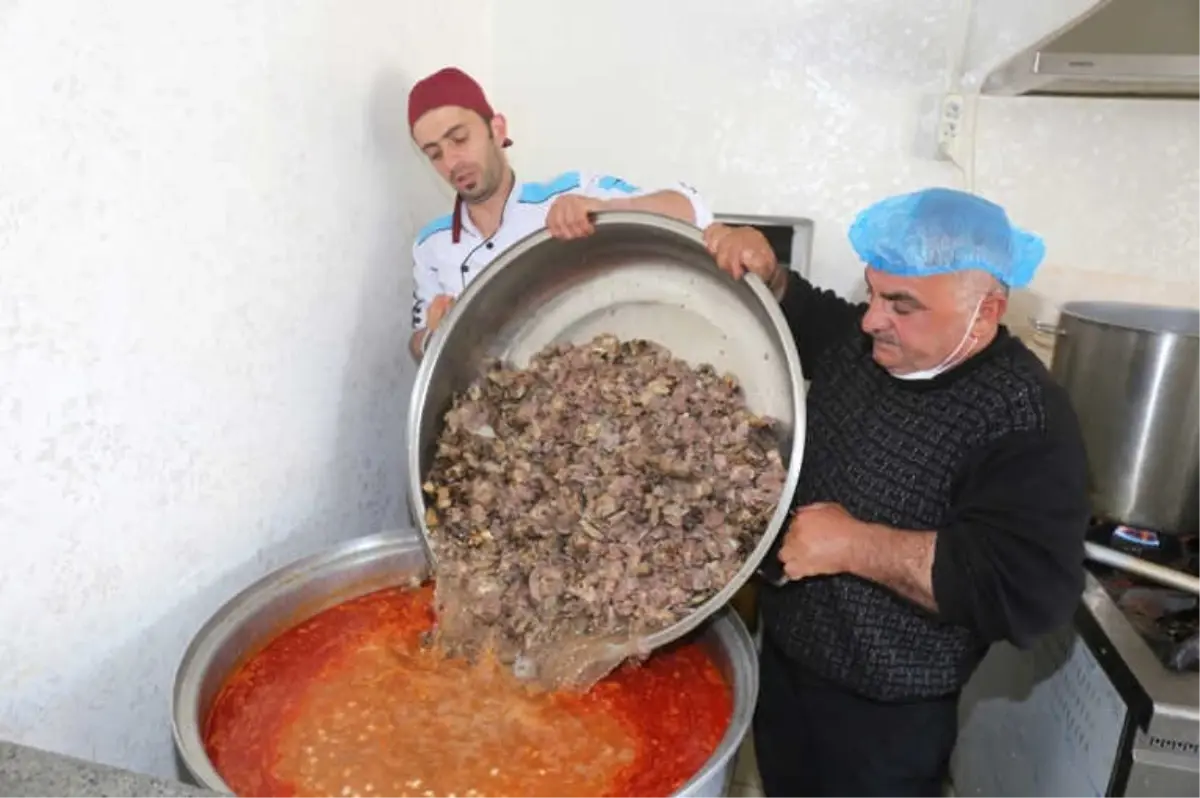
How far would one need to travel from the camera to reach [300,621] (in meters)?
1.42

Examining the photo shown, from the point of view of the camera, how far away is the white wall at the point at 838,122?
6.20 feet

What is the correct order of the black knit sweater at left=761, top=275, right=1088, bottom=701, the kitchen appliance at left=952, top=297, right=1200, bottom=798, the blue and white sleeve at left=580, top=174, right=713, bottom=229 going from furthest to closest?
the blue and white sleeve at left=580, top=174, right=713, bottom=229 < the kitchen appliance at left=952, top=297, right=1200, bottom=798 < the black knit sweater at left=761, top=275, right=1088, bottom=701

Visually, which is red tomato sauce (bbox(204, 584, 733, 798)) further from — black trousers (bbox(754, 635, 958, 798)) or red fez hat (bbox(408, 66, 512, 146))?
red fez hat (bbox(408, 66, 512, 146))

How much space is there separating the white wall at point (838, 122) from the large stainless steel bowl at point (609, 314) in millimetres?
626

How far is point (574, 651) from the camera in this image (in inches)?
51.4

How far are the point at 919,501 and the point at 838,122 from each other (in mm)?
993

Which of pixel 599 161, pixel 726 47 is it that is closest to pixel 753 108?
pixel 726 47

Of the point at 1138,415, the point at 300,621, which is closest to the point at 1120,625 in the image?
the point at 1138,415

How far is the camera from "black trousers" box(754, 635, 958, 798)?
1388 millimetres

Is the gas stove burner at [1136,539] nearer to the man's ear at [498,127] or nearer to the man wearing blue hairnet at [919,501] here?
the man wearing blue hairnet at [919,501]

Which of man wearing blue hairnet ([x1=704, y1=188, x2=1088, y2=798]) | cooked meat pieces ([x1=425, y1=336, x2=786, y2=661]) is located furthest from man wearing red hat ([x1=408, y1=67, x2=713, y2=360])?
man wearing blue hairnet ([x1=704, y1=188, x2=1088, y2=798])

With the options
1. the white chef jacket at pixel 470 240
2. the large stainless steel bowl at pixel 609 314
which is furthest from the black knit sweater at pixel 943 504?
the white chef jacket at pixel 470 240

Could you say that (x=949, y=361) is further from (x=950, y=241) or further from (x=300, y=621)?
(x=300, y=621)

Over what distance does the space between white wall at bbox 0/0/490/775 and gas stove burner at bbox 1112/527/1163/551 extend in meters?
1.32
